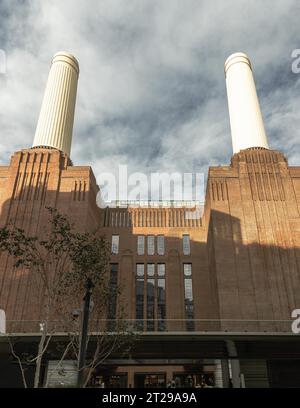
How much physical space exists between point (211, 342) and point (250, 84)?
4018cm

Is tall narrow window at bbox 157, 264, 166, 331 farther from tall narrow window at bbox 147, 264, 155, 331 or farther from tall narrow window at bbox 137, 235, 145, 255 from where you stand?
tall narrow window at bbox 137, 235, 145, 255

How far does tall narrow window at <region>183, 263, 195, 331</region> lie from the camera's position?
1670 inches

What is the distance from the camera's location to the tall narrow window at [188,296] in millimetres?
42422

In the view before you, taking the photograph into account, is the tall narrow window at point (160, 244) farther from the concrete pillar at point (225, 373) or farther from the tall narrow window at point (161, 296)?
the concrete pillar at point (225, 373)

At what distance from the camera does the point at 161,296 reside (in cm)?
4459

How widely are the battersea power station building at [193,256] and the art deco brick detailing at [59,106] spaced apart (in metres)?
0.19

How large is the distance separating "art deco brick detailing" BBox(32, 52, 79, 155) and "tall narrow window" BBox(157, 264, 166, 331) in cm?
2050

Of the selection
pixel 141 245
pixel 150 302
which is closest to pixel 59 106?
pixel 141 245

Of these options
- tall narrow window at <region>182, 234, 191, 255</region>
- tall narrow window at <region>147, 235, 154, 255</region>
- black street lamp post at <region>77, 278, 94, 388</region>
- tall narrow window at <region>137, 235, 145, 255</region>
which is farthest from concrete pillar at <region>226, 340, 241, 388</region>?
tall narrow window at <region>137, 235, 145, 255</region>

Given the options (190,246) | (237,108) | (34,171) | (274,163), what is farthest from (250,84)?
(34,171)

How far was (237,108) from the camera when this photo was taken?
165ft

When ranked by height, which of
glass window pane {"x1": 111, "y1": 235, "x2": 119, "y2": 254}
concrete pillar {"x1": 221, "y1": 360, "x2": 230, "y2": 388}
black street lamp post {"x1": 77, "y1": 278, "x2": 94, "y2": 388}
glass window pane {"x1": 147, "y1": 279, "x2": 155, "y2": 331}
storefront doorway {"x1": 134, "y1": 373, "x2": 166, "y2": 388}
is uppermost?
glass window pane {"x1": 111, "y1": 235, "x2": 119, "y2": 254}

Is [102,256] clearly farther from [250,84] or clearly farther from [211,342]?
[250,84]

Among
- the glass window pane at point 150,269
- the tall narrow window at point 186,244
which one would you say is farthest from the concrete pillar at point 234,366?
the tall narrow window at point 186,244
